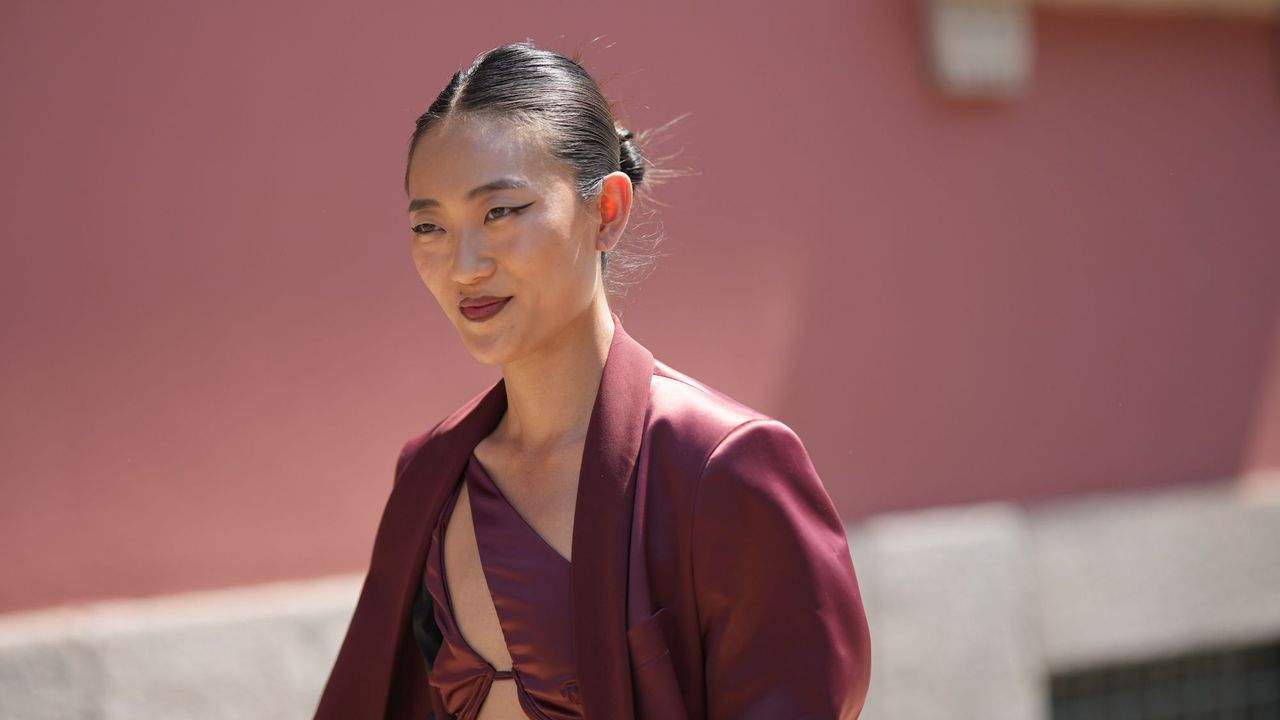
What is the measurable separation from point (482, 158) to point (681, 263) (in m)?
2.16

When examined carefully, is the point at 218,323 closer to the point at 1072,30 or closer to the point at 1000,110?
the point at 1000,110

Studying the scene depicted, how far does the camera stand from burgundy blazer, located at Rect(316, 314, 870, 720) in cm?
174

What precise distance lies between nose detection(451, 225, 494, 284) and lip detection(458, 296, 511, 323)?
46 mm

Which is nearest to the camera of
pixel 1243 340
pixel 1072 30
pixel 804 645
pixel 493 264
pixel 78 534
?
pixel 804 645

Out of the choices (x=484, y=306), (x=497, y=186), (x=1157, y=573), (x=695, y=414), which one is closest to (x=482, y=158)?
(x=497, y=186)

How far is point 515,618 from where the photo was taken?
6.35ft

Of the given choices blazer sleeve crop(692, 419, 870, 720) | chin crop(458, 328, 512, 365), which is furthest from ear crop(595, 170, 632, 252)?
blazer sleeve crop(692, 419, 870, 720)

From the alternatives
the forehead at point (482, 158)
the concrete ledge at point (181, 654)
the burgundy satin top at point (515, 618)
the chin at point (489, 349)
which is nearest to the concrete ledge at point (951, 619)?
the concrete ledge at point (181, 654)

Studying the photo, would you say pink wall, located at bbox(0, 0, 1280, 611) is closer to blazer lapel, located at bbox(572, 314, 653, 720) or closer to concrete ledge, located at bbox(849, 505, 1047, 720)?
concrete ledge, located at bbox(849, 505, 1047, 720)

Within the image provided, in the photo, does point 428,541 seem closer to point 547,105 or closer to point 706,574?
point 706,574

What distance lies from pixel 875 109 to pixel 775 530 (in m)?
2.83

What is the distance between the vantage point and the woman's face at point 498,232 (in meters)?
1.86

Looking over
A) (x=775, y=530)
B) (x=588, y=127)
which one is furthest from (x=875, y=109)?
(x=775, y=530)

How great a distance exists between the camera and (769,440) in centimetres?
183
